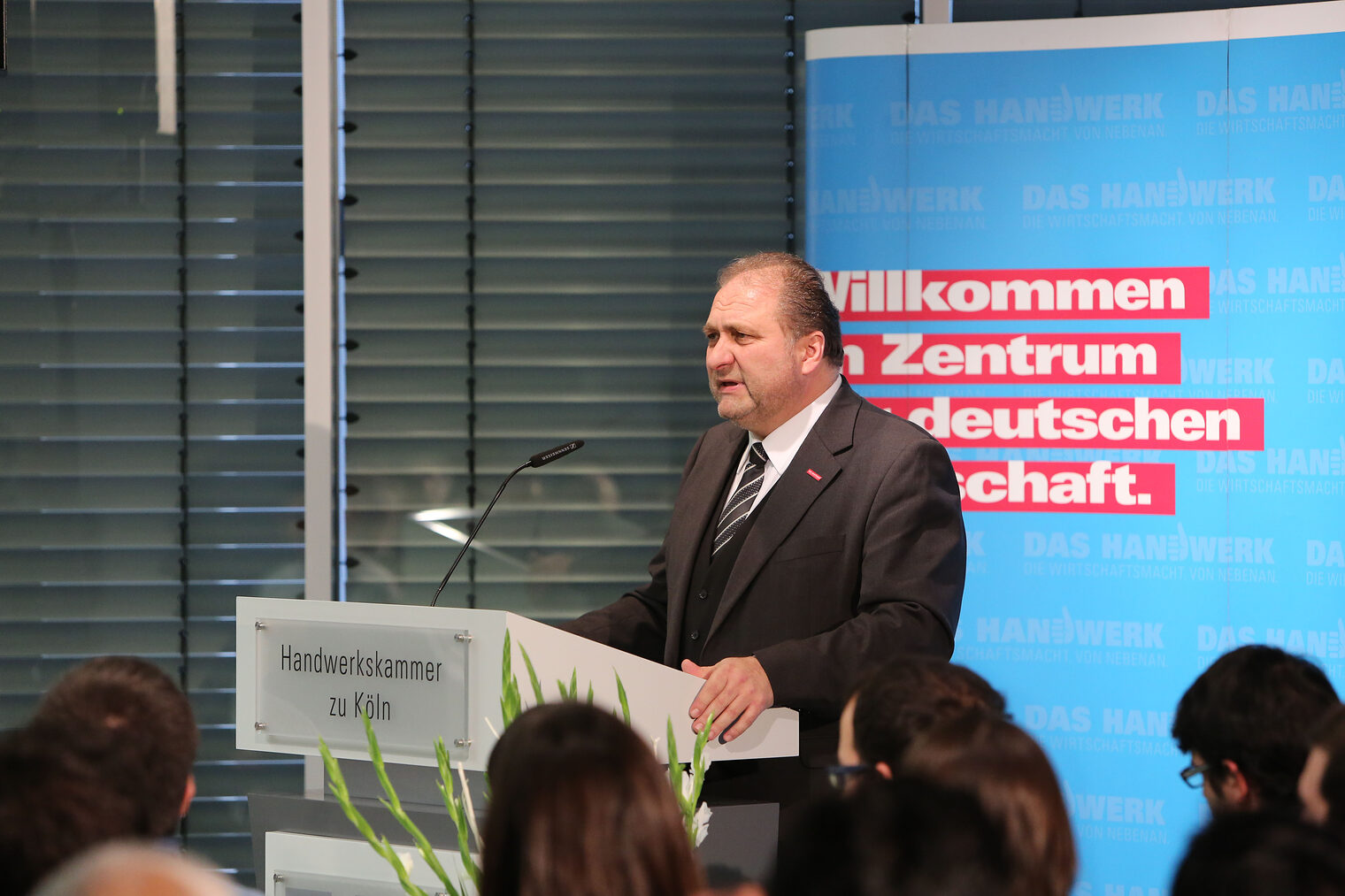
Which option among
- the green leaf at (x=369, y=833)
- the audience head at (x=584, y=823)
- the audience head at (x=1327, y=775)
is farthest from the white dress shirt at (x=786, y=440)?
the audience head at (x=584, y=823)

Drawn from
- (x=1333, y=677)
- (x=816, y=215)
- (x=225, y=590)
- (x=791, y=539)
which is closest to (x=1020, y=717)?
(x=1333, y=677)

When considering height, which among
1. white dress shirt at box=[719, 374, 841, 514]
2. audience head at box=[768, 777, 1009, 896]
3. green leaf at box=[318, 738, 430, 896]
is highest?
white dress shirt at box=[719, 374, 841, 514]

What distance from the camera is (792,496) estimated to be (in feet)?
9.11

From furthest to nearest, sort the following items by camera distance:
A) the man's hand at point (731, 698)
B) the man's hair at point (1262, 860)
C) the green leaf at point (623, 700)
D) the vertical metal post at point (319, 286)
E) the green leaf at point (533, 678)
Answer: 1. the vertical metal post at point (319, 286)
2. the man's hand at point (731, 698)
3. the green leaf at point (533, 678)
4. the green leaf at point (623, 700)
5. the man's hair at point (1262, 860)

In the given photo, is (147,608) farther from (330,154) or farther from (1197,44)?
(1197,44)

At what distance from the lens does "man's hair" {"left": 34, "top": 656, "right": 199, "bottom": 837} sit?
1400 millimetres

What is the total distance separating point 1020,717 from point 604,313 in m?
1.79

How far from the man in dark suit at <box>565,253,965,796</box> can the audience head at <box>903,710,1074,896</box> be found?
1042 millimetres

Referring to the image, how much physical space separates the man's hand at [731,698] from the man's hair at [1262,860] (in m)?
1.29

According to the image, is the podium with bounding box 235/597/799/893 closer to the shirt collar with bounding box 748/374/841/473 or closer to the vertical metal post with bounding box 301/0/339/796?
the shirt collar with bounding box 748/374/841/473

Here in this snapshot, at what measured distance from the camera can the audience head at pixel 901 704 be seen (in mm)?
1593

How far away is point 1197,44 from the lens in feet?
11.2

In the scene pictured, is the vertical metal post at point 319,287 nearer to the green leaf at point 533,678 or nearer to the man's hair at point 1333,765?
the green leaf at point 533,678

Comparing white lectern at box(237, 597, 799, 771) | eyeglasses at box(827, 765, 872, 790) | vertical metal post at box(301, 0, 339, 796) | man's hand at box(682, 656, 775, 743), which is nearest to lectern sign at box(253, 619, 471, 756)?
white lectern at box(237, 597, 799, 771)
